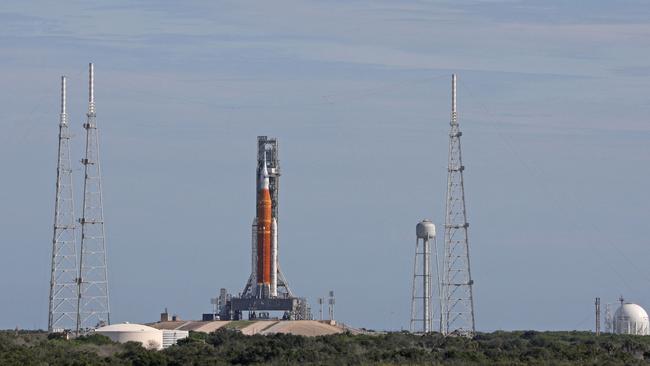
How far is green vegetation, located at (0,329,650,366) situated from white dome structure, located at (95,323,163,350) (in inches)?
74.5

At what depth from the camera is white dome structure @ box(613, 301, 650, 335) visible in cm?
11875

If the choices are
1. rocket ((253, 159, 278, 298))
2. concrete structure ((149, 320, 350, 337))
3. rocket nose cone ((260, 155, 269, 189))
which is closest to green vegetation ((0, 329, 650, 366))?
Result: concrete structure ((149, 320, 350, 337))

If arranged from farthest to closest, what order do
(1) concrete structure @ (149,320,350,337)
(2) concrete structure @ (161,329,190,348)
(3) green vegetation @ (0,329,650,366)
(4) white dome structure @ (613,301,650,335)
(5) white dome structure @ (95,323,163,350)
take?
1. (4) white dome structure @ (613,301,650,335)
2. (1) concrete structure @ (149,320,350,337)
3. (2) concrete structure @ (161,329,190,348)
4. (5) white dome structure @ (95,323,163,350)
5. (3) green vegetation @ (0,329,650,366)

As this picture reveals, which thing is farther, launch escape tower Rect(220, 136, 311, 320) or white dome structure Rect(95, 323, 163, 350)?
launch escape tower Rect(220, 136, 311, 320)

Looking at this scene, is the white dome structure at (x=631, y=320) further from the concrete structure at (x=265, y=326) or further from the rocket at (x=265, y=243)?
the rocket at (x=265, y=243)

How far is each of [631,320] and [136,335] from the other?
1690 inches

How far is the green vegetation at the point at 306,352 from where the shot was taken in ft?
231

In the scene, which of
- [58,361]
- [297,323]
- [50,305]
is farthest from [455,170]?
[58,361]

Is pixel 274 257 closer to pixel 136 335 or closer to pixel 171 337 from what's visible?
pixel 171 337

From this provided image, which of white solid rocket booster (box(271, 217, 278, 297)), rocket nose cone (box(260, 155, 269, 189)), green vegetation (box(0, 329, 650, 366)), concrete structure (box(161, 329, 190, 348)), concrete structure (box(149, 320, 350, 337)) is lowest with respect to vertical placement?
green vegetation (box(0, 329, 650, 366))

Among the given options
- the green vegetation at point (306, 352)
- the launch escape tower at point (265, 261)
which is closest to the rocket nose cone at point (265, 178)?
the launch escape tower at point (265, 261)

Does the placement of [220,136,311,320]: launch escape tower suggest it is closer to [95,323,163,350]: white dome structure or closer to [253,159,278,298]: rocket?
[253,159,278,298]: rocket

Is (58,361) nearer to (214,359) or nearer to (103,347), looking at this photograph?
(214,359)

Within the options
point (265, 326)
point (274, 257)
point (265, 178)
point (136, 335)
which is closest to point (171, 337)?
point (136, 335)
